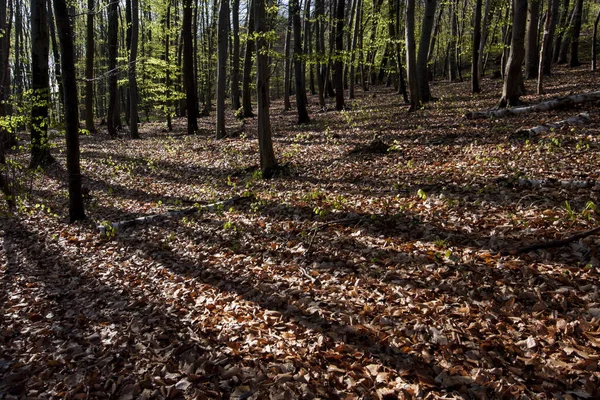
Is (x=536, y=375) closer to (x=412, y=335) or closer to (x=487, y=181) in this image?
(x=412, y=335)

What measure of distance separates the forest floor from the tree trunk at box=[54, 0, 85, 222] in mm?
1000

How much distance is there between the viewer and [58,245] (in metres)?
7.46

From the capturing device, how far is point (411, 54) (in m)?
13.6

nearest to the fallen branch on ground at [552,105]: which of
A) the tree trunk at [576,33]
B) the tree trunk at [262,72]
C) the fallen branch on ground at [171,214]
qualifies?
the tree trunk at [262,72]

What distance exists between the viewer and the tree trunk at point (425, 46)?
1349 cm

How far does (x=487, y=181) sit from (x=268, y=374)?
5.55m

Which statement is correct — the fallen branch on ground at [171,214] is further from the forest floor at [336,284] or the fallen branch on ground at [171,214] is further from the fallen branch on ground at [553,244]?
the fallen branch on ground at [553,244]

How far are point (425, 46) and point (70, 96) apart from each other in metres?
12.4

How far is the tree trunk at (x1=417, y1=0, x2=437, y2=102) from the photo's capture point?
44.3ft

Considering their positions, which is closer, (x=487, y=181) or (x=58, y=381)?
(x=58, y=381)

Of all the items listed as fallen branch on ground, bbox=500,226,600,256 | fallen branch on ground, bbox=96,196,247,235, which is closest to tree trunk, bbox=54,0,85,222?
fallen branch on ground, bbox=96,196,247,235

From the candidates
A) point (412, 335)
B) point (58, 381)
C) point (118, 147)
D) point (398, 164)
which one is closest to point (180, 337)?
point (58, 381)

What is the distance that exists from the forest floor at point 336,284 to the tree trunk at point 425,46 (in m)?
6.01

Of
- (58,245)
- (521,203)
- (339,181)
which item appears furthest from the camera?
(339,181)
